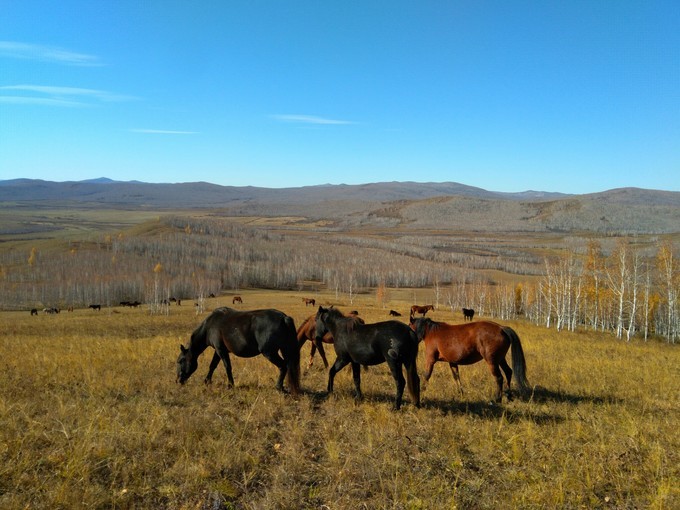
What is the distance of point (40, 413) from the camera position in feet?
24.4

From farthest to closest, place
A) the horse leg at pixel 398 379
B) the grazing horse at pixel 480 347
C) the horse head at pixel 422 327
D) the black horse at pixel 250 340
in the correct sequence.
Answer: the horse head at pixel 422 327
the grazing horse at pixel 480 347
the black horse at pixel 250 340
the horse leg at pixel 398 379

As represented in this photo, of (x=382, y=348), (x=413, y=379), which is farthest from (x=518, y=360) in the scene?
(x=382, y=348)

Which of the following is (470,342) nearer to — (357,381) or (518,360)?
(518,360)

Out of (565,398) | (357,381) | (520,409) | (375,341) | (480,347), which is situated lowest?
(565,398)

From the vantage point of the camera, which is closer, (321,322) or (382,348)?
(382,348)

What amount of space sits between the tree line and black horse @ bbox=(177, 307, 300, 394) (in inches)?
1707

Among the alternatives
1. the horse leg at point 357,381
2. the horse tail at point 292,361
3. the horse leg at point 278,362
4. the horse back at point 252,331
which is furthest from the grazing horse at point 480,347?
the horse back at point 252,331

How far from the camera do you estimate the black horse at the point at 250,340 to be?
958 centimetres

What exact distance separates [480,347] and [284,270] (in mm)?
112996

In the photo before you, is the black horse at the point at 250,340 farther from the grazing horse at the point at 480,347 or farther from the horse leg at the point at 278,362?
the grazing horse at the point at 480,347

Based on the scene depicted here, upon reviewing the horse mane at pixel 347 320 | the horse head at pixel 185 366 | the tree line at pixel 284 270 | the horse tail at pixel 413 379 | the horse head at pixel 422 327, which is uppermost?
the horse mane at pixel 347 320

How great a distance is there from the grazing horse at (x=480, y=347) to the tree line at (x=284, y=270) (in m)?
39.4

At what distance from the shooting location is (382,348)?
353 inches

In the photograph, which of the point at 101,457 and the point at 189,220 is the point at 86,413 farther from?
the point at 189,220
